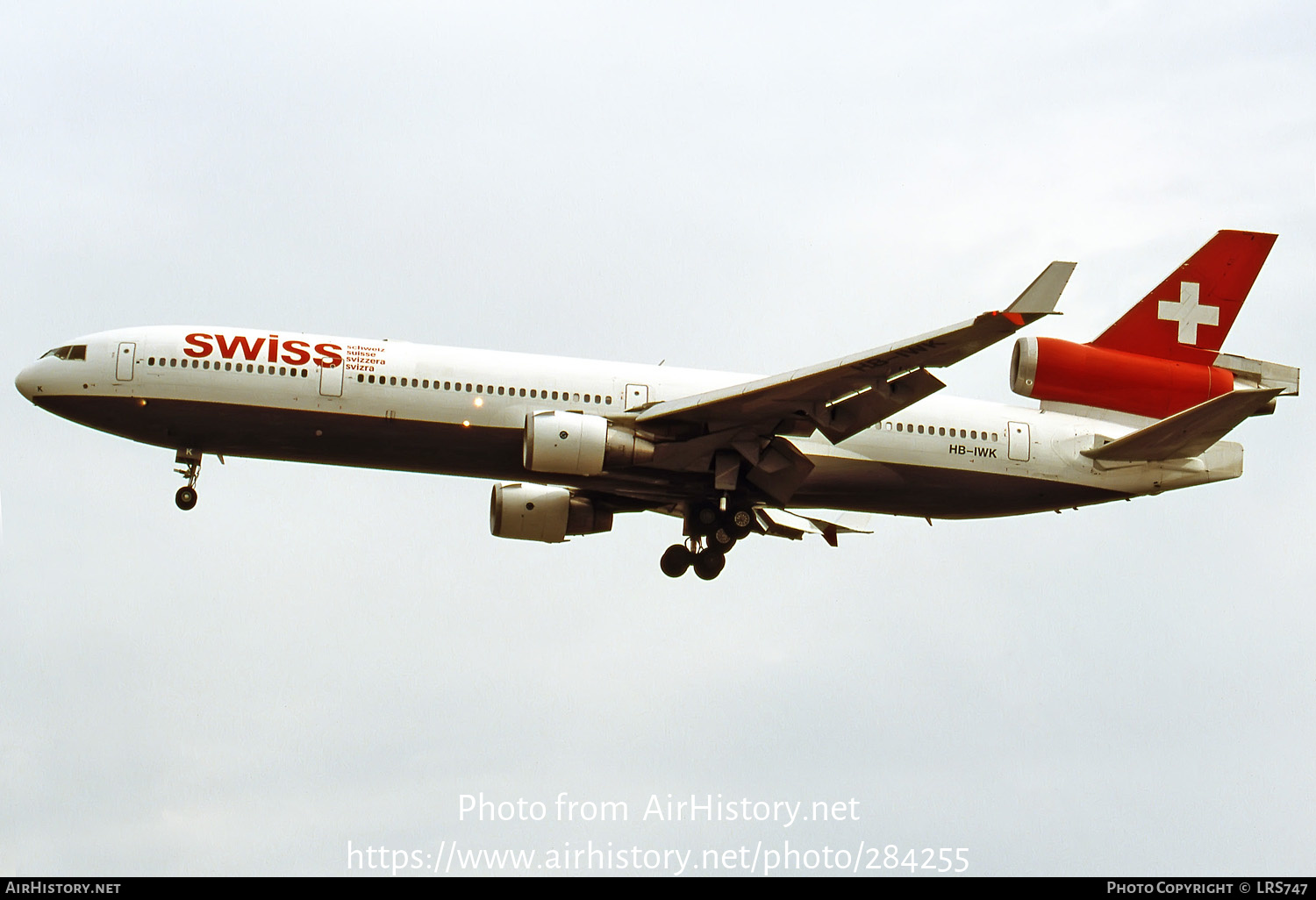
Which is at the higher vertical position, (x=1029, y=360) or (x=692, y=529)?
(x=1029, y=360)

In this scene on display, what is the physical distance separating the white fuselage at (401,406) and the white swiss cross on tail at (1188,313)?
3.68m

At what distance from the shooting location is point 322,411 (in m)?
33.8

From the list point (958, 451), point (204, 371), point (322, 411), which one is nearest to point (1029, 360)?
point (958, 451)

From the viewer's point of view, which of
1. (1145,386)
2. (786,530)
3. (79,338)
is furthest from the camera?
(786,530)

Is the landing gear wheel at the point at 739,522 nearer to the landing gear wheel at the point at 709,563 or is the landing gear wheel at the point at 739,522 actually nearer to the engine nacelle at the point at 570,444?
the landing gear wheel at the point at 709,563

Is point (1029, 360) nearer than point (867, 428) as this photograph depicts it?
No

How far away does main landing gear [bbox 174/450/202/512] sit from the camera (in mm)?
34844

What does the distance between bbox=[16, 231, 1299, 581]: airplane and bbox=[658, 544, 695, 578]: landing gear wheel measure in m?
0.04

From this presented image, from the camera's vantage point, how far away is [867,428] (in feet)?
111

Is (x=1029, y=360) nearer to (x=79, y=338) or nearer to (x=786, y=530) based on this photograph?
(x=786, y=530)

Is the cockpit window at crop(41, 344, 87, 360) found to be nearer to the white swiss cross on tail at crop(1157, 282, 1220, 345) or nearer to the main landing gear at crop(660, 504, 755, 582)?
the main landing gear at crop(660, 504, 755, 582)

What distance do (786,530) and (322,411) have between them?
43.4 ft

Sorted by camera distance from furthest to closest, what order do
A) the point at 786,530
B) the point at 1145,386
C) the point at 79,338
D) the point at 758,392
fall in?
the point at 786,530 → the point at 1145,386 → the point at 79,338 → the point at 758,392

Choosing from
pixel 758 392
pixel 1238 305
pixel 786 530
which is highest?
pixel 1238 305
